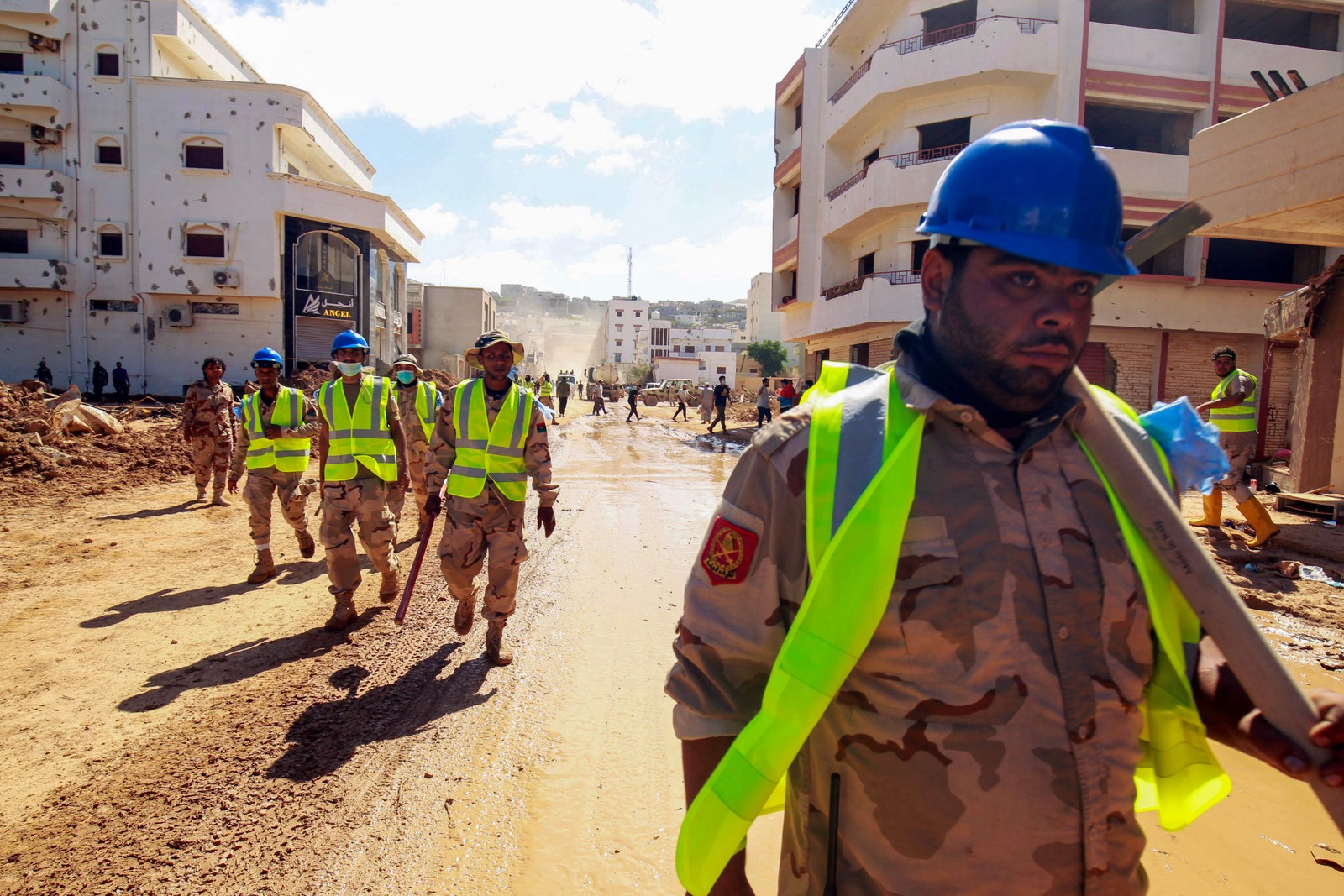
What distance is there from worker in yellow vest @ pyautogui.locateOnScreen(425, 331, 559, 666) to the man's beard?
3743 millimetres

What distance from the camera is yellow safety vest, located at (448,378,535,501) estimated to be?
482 cm

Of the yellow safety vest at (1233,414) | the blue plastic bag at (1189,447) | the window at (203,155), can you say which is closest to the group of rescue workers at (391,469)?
the blue plastic bag at (1189,447)

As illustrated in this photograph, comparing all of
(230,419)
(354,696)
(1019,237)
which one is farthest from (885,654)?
(230,419)

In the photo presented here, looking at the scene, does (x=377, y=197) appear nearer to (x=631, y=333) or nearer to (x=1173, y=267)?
(x=1173, y=267)

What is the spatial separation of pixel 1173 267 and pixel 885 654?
2551cm

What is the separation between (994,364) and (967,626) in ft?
1.53

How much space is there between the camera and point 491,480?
4.87 m

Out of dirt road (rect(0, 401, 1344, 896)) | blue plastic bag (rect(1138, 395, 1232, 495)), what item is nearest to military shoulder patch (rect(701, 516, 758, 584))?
blue plastic bag (rect(1138, 395, 1232, 495))

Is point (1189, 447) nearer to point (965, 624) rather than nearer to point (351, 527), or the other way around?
point (965, 624)

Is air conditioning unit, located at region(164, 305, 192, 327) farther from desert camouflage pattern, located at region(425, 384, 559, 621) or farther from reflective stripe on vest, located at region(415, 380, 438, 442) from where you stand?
desert camouflage pattern, located at region(425, 384, 559, 621)

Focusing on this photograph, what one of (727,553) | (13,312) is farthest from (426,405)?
(13,312)

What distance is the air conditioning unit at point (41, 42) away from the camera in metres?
30.5

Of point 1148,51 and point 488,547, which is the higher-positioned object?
point 1148,51

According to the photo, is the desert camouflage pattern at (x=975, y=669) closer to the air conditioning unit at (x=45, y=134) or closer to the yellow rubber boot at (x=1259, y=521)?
the yellow rubber boot at (x=1259, y=521)
